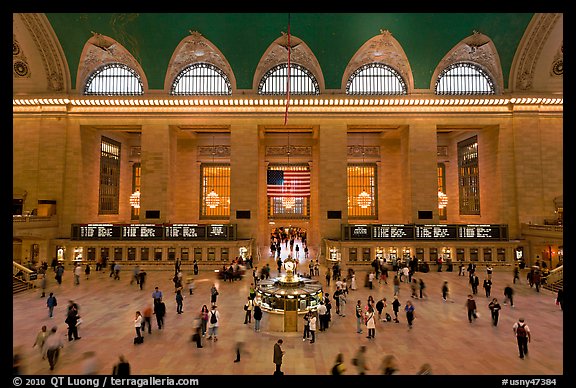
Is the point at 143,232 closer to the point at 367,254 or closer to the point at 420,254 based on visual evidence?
the point at 367,254

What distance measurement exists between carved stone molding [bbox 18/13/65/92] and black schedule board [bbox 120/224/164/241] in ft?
36.4

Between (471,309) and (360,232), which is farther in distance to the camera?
(360,232)

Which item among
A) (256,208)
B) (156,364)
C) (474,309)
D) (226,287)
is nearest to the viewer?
(156,364)

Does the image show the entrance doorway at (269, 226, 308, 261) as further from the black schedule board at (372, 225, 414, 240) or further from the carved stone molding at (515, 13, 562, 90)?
the carved stone molding at (515, 13, 562, 90)

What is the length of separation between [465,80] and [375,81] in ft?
20.6

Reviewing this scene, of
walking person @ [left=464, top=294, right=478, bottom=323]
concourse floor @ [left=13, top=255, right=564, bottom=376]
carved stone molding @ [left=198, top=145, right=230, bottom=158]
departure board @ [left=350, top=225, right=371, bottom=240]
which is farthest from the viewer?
carved stone molding @ [left=198, top=145, right=230, bottom=158]

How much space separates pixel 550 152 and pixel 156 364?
25.9 m

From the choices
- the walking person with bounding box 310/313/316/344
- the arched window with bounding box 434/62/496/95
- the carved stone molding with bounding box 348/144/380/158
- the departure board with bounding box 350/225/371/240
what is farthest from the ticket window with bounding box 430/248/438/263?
the walking person with bounding box 310/313/316/344

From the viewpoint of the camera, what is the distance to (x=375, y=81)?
2273 centimetres

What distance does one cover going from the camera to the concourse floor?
23.4 ft

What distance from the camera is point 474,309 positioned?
395 inches

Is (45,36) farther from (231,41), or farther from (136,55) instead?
(231,41)

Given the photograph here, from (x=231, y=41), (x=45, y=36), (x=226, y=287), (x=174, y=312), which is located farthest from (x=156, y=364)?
(x=45, y=36)

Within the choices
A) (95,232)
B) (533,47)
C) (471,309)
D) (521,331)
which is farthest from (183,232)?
(533,47)
